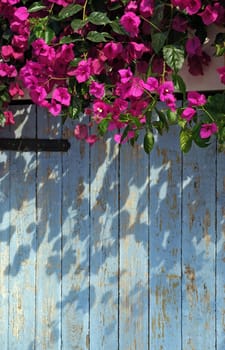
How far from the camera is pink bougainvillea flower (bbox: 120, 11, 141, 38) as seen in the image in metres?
2.33

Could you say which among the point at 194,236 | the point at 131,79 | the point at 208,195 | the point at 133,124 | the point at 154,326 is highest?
the point at 131,79

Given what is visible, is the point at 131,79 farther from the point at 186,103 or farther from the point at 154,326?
the point at 154,326

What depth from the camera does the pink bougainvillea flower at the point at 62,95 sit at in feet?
8.38

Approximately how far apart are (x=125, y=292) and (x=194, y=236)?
0.40m

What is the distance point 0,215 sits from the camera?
122 inches

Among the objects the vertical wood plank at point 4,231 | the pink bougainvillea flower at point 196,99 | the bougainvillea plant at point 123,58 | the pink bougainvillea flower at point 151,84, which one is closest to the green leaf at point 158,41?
the bougainvillea plant at point 123,58

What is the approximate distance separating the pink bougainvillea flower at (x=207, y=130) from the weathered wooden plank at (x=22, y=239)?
971 mm

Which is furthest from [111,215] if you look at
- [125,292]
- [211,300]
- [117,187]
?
[211,300]

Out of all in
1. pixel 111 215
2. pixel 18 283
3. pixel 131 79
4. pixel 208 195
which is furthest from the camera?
pixel 18 283

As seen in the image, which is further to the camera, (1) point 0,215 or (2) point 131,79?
(1) point 0,215

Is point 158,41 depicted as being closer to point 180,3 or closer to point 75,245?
point 180,3

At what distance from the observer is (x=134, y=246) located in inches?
111

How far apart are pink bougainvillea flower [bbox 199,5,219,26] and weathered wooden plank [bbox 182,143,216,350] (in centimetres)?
59

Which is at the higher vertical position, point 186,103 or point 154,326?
point 186,103
